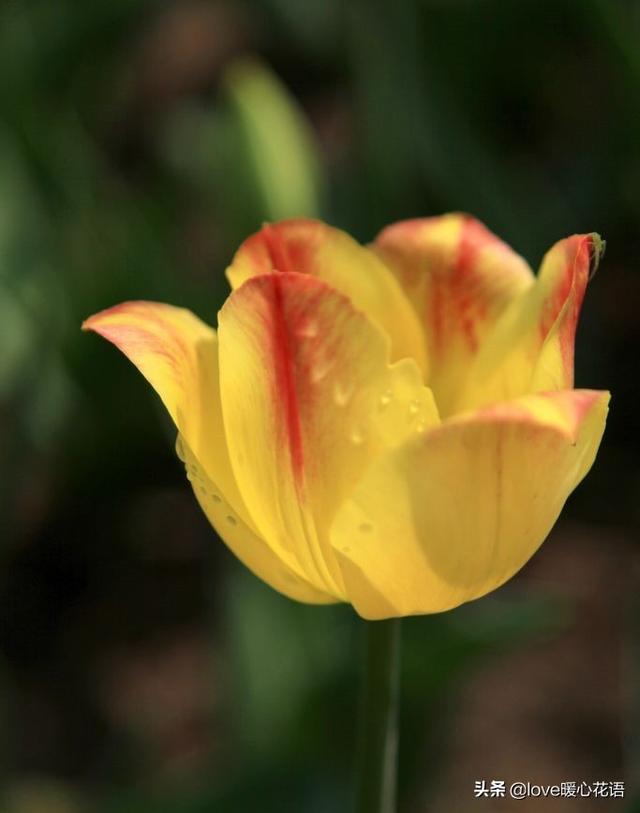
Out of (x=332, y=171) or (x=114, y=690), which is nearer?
(x=114, y=690)

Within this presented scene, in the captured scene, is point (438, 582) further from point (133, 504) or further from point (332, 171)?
point (332, 171)

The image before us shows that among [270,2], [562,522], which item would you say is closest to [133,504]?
[562,522]

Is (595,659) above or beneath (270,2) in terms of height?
beneath

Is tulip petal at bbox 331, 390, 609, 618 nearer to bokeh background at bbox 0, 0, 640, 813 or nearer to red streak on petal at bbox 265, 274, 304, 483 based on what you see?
red streak on petal at bbox 265, 274, 304, 483

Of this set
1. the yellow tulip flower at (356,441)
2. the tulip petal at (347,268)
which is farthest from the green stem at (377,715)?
the tulip petal at (347,268)

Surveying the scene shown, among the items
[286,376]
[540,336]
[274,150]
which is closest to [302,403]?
[286,376]

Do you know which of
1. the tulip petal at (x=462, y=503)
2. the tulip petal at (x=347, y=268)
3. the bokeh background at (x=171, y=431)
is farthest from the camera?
the bokeh background at (x=171, y=431)

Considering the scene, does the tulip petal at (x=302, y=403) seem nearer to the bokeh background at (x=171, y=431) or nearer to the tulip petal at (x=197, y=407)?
the tulip petal at (x=197, y=407)
